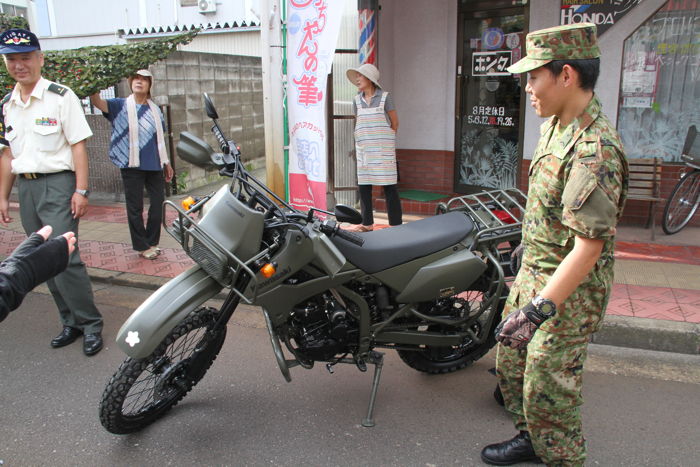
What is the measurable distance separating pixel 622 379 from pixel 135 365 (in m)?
2.87

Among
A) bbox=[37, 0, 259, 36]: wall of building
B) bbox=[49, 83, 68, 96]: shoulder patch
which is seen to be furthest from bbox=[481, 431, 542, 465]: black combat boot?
bbox=[37, 0, 259, 36]: wall of building

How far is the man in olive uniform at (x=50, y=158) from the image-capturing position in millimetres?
4055

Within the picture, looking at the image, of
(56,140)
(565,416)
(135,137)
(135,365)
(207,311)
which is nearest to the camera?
(565,416)

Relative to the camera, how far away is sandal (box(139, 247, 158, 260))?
601 centimetres

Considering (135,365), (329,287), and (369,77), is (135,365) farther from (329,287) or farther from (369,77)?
(369,77)

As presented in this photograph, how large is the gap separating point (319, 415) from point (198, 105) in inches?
293

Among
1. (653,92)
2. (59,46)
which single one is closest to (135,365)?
(653,92)

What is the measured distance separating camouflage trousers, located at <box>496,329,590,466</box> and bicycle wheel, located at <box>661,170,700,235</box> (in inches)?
173

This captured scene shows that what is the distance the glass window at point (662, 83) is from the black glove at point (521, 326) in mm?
5169

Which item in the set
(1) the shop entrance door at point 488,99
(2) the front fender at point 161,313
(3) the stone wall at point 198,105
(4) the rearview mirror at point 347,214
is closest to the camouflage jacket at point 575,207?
(4) the rearview mirror at point 347,214

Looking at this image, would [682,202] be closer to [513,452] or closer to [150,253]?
[513,452]

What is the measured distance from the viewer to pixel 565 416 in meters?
2.53

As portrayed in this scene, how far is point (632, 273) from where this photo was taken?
17.2 feet

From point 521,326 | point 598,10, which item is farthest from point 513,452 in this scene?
point 598,10
